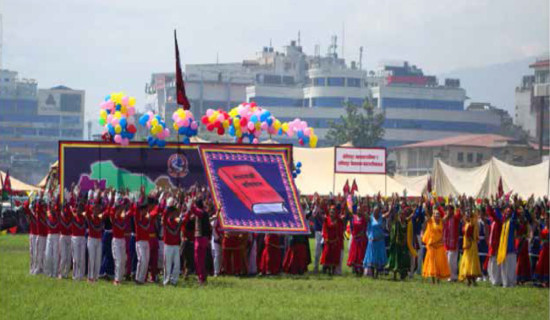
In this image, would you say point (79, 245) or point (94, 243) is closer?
point (94, 243)

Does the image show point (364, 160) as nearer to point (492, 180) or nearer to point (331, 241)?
point (492, 180)

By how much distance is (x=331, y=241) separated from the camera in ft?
98.9

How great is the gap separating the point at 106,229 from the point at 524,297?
31.5 ft

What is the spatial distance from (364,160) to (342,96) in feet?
379

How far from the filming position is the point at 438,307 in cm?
2158

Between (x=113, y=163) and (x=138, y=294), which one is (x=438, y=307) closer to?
(x=138, y=294)

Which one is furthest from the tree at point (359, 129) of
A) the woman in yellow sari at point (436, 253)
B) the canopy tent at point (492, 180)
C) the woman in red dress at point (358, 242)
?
the woman in yellow sari at point (436, 253)


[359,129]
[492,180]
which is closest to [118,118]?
[492,180]

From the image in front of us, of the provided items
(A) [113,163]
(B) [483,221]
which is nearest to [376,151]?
(A) [113,163]

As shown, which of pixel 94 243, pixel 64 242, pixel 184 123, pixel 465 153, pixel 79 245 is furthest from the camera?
pixel 465 153

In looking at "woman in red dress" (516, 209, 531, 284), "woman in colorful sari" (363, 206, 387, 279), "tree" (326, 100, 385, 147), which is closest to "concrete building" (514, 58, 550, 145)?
"tree" (326, 100, 385, 147)

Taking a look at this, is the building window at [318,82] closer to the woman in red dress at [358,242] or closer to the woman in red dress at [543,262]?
the woman in red dress at [358,242]

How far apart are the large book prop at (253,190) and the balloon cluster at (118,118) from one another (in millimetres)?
6358

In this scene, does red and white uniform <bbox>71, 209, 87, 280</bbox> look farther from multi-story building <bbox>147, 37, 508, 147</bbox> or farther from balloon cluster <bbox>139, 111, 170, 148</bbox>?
multi-story building <bbox>147, 37, 508, 147</bbox>
